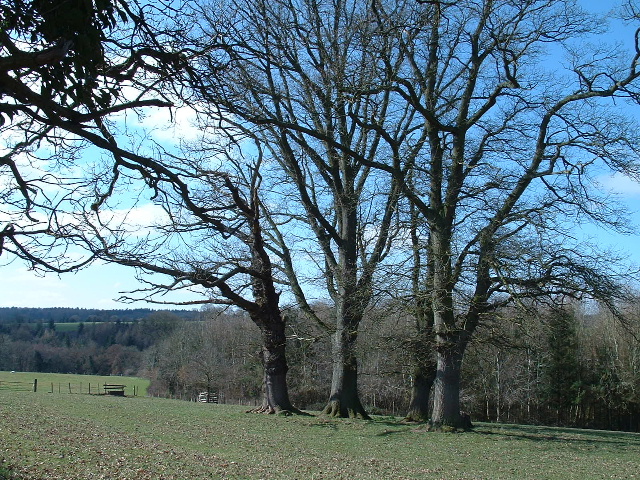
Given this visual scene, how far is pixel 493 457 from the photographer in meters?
13.3

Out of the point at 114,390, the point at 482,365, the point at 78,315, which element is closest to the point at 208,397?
the point at 114,390

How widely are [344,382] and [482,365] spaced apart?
18.3 meters

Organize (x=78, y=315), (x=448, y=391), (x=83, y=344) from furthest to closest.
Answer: (x=78, y=315) < (x=83, y=344) < (x=448, y=391)

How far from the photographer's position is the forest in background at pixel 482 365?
1869 cm

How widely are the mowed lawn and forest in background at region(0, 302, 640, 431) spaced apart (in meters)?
3.01

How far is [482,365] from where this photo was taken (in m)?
37.2

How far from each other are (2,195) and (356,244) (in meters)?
15.0

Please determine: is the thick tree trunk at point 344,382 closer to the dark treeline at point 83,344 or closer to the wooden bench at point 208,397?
the wooden bench at point 208,397

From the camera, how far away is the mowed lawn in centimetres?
937

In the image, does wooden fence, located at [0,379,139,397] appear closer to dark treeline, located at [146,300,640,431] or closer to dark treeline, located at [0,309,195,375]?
dark treeline, located at [146,300,640,431]

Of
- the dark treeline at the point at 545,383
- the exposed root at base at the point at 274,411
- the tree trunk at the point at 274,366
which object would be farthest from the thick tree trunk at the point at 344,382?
the dark treeline at the point at 545,383

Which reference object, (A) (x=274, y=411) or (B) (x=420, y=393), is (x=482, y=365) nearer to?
(B) (x=420, y=393)

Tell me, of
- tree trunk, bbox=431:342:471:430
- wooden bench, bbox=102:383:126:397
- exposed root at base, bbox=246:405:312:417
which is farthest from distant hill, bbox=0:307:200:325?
tree trunk, bbox=431:342:471:430

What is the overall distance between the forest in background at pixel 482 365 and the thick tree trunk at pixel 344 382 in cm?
63
